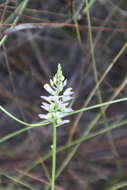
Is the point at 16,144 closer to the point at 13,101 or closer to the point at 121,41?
the point at 13,101

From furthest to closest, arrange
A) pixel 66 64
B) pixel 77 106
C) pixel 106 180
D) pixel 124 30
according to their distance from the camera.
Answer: pixel 66 64 < pixel 77 106 < pixel 106 180 < pixel 124 30

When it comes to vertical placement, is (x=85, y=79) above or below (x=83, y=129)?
above

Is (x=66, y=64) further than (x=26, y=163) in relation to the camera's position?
Yes

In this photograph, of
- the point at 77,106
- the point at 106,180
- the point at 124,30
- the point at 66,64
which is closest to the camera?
the point at 124,30

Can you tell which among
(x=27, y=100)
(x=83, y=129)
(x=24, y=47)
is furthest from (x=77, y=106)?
(x=24, y=47)

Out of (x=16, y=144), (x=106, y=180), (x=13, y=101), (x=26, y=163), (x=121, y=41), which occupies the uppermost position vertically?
(x=121, y=41)

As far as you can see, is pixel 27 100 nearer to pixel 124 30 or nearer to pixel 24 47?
pixel 24 47
